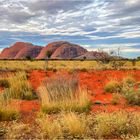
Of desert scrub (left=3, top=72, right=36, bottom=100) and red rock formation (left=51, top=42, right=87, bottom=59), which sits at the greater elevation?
red rock formation (left=51, top=42, right=87, bottom=59)

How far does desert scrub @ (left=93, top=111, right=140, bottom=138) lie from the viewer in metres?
8.34

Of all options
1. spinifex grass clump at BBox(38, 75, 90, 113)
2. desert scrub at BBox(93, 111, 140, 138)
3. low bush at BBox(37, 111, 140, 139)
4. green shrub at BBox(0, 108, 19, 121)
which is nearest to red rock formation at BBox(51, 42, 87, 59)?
spinifex grass clump at BBox(38, 75, 90, 113)

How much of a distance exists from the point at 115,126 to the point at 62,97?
10.0ft

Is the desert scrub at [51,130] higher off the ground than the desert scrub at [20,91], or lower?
lower

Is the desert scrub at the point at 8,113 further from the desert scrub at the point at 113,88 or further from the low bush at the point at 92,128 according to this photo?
the desert scrub at the point at 113,88

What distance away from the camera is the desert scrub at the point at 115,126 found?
27.4ft

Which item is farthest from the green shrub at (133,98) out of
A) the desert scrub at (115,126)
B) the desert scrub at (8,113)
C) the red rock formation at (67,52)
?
the red rock formation at (67,52)

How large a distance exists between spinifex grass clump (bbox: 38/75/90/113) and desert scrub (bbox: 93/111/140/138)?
1.81 m

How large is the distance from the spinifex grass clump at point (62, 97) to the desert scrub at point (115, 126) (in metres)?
1.81

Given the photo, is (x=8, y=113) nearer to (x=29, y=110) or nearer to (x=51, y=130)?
(x=29, y=110)

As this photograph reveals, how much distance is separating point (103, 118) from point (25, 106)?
4209mm

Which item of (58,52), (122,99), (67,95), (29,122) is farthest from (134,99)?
(58,52)

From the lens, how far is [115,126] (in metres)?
8.63

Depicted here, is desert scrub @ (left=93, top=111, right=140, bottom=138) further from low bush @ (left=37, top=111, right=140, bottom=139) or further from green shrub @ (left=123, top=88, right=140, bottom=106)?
green shrub @ (left=123, top=88, right=140, bottom=106)
